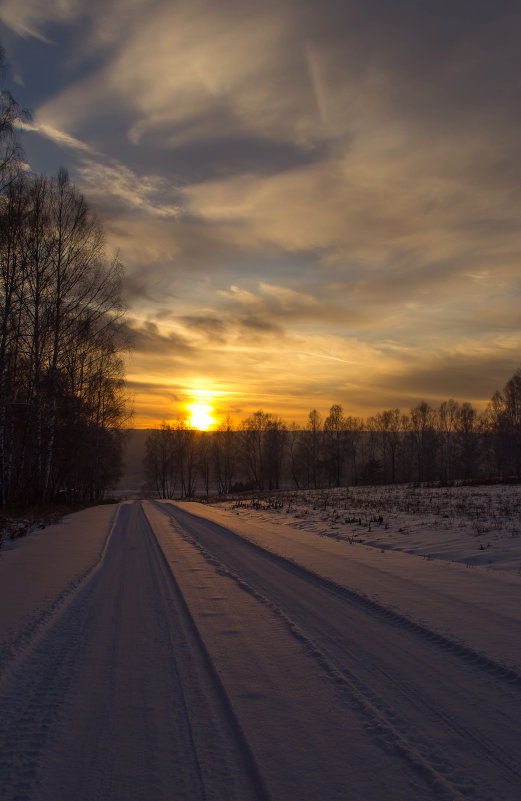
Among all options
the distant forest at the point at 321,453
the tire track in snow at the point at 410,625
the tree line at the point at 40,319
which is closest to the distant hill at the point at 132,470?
the distant forest at the point at 321,453

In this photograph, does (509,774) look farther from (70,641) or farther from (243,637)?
(70,641)

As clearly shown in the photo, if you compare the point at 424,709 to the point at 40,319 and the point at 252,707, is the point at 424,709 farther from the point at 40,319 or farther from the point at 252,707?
the point at 40,319

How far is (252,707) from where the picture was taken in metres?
3.52

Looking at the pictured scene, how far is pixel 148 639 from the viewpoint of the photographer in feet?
16.1

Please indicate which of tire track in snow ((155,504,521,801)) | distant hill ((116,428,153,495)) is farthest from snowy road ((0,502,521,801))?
distant hill ((116,428,153,495))

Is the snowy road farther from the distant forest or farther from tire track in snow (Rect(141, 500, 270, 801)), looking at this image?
the distant forest

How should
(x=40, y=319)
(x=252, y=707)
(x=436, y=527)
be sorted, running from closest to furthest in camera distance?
1. (x=252, y=707)
2. (x=436, y=527)
3. (x=40, y=319)

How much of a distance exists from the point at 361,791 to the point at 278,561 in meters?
6.44

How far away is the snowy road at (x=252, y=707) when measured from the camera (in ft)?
8.87

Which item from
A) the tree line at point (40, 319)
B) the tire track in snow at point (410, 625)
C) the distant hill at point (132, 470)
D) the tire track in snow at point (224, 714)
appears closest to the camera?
the tire track in snow at point (224, 714)

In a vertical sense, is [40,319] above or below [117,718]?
above

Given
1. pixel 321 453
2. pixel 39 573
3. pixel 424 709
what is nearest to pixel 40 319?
pixel 39 573

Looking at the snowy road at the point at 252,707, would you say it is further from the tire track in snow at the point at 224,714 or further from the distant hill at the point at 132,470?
the distant hill at the point at 132,470

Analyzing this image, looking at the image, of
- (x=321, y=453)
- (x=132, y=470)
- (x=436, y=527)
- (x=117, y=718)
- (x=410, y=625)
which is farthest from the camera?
(x=132, y=470)
